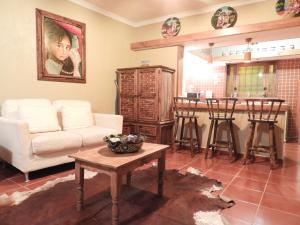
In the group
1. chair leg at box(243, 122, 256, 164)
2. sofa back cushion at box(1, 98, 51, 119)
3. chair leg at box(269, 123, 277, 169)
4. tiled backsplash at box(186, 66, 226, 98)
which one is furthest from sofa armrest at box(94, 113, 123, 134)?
tiled backsplash at box(186, 66, 226, 98)

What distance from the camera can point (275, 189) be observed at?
2354 mm

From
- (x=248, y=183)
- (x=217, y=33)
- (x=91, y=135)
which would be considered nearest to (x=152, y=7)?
(x=217, y=33)

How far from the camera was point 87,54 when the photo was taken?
3.99 m

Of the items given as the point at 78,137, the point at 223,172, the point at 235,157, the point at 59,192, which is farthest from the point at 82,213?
the point at 235,157

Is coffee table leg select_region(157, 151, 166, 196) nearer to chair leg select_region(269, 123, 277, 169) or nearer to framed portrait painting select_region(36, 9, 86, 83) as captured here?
chair leg select_region(269, 123, 277, 169)

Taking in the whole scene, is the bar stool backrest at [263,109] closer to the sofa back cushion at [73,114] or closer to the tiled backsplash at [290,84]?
the tiled backsplash at [290,84]

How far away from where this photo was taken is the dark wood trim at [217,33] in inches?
129

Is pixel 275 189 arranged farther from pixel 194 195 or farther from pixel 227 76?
pixel 227 76

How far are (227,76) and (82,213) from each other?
579cm

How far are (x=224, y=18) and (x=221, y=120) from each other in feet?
6.07

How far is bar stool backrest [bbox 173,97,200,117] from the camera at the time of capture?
156 inches

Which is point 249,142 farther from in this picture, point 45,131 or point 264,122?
point 45,131

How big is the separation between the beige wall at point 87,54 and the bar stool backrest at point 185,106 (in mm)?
1441

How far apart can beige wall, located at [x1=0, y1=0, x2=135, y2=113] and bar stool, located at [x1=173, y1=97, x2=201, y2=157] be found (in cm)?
148
